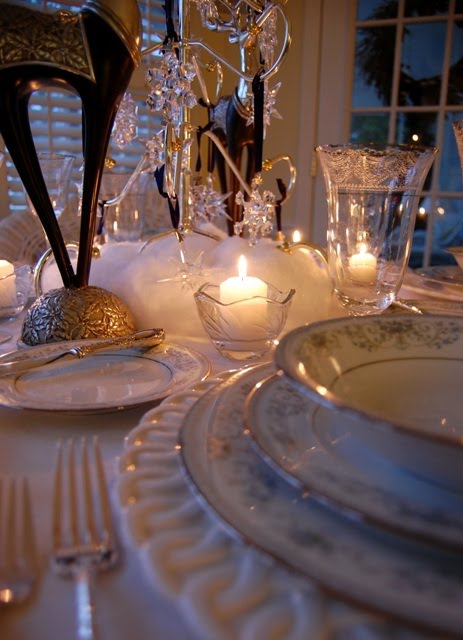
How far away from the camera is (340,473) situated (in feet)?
0.88

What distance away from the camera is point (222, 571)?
23cm

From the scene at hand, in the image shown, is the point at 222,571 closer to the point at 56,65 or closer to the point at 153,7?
the point at 56,65

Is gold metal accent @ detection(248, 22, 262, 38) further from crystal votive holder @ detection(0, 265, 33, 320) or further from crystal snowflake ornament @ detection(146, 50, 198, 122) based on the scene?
crystal votive holder @ detection(0, 265, 33, 320)

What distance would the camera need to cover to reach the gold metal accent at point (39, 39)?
0.52m

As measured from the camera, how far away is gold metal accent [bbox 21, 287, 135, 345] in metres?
0.57

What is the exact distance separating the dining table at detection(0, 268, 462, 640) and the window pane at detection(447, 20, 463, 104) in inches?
Result: 106

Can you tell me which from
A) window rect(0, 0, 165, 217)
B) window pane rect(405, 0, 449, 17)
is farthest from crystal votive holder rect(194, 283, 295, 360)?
window pane rect(405, 0, 449, 17)

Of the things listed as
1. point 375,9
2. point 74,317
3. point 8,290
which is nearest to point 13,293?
point 8,290

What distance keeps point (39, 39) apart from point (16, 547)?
466 millimetres

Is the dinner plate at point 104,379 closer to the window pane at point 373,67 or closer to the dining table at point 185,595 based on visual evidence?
the dining table at point 185,595

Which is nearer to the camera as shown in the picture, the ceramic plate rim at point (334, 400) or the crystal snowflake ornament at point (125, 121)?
the ceramic plate rim at point (334, 400)

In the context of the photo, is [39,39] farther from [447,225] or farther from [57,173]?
[447,225]

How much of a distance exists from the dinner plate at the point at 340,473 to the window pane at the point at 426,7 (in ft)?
8.70

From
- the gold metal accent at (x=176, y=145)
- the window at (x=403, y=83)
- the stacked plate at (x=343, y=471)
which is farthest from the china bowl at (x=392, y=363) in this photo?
the window at (x=403, y=83)
